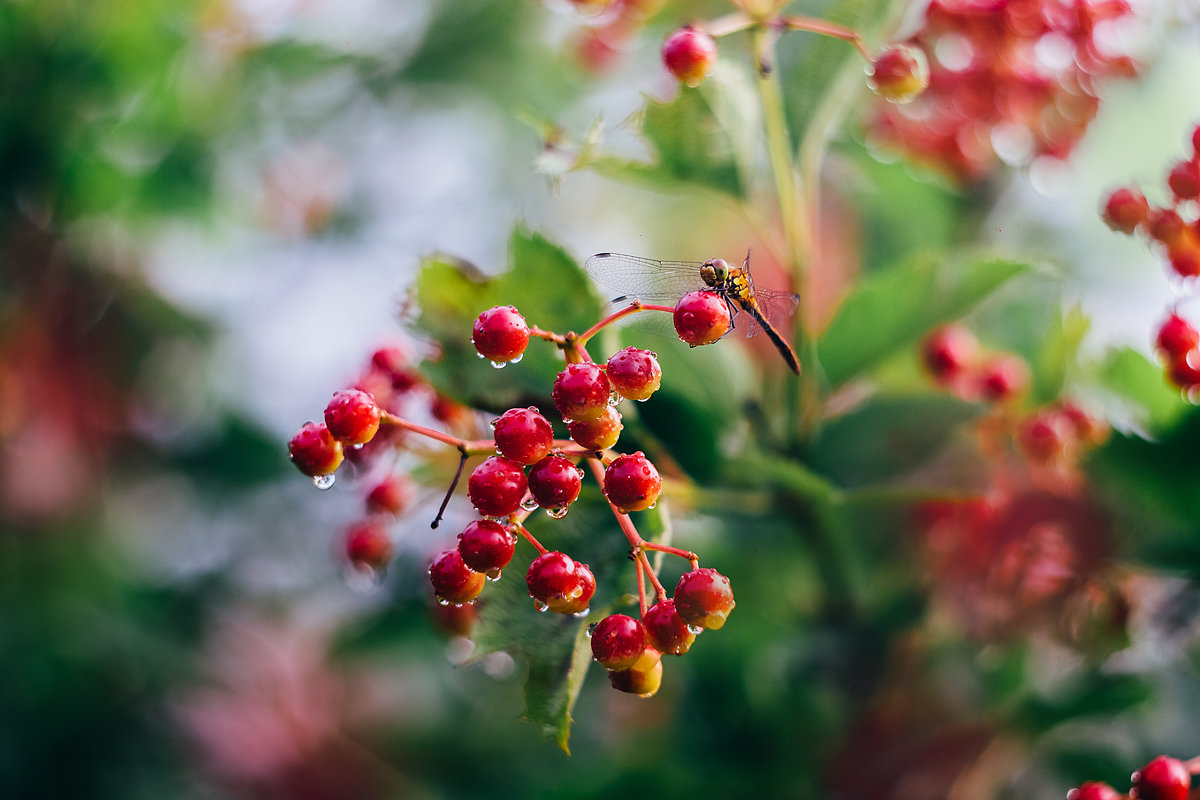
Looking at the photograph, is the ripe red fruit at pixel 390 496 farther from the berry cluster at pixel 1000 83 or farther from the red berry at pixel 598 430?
the berry cluster at pixel 1000 83

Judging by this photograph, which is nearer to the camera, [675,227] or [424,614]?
[424,614]

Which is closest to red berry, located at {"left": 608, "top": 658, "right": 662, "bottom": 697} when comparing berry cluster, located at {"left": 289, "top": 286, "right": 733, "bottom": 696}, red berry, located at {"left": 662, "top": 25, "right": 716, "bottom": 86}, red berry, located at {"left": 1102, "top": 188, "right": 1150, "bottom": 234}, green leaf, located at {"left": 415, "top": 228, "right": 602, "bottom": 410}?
berry cluster, located at {"left": 289, "top": 286, "right": 733, "bottom": 696}

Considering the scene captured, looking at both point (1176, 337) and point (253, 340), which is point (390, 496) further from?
point (253, 340)

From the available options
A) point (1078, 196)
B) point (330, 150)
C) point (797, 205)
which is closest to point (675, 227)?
point (330, 150)

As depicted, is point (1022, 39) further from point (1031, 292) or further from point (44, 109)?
point (44, 109)

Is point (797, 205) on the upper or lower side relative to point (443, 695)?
upper

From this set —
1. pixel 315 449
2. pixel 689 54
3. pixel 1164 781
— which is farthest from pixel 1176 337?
pixel 315 449

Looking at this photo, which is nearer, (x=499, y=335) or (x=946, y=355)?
(x=499, y=335)

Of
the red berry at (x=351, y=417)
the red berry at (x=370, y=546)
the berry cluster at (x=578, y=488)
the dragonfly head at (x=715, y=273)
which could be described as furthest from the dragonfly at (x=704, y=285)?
the red berry at (x=370, y=546)
